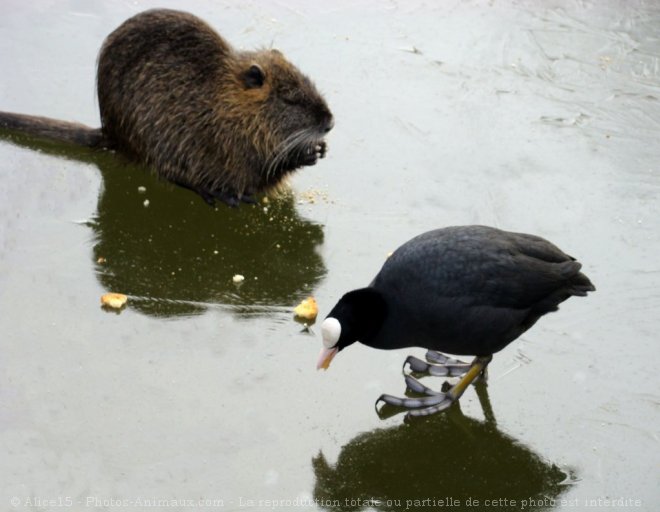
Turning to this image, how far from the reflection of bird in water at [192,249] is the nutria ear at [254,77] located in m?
0.62

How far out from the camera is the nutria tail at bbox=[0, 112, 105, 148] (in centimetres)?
536

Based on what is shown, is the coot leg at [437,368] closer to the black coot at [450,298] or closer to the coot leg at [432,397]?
the coot leg at [432,397]

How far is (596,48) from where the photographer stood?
677 cm

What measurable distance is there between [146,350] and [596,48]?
13.6 feet

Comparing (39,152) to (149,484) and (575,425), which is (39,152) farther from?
(575,425)

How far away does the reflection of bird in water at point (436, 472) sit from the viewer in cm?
359

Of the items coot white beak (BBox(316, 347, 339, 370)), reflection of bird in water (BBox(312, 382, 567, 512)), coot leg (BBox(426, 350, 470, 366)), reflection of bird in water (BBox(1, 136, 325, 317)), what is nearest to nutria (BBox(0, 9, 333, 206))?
reflection of bird in water (BBox(1, 136, 325, 317))

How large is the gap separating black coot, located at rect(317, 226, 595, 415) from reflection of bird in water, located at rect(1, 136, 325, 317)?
707mm

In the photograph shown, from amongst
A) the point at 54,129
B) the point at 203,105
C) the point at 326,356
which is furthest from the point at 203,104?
the point at 326,356

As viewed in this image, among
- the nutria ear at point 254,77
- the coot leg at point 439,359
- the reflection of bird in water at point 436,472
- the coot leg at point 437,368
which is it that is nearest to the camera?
the reflection of bird in water at point 436,472

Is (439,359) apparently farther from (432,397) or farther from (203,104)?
(203,104)

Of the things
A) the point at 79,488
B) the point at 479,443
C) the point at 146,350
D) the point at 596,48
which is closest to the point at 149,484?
the point at 79,488

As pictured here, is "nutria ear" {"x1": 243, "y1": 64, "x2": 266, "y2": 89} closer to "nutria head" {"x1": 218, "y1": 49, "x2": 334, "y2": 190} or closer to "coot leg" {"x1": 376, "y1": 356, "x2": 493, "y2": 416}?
"nutria head" {"x1": 218, "y1": 49, "x2": 334, "y2": 190}

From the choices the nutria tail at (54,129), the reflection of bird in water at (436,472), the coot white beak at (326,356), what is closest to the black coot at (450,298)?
the coot white beak at (326,356)
